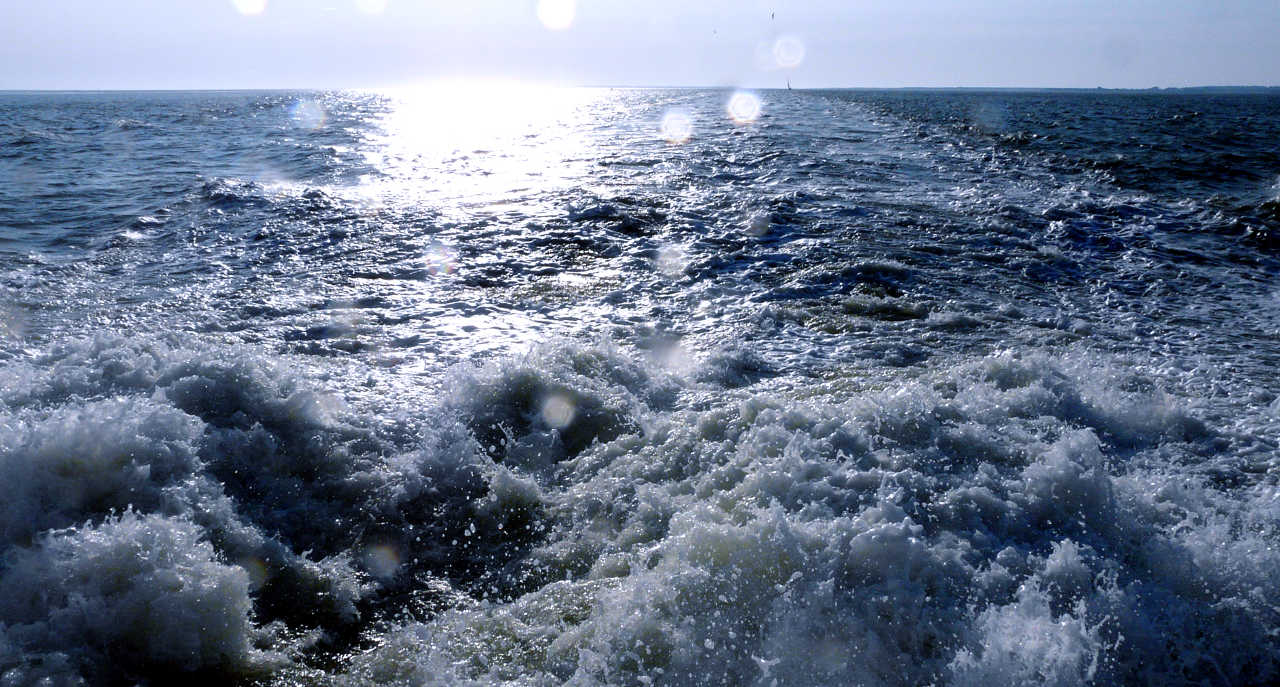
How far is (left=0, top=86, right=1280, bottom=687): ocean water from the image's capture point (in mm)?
2857

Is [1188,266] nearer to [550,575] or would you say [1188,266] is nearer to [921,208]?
[921,208]

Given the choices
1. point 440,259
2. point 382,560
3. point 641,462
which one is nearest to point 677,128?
point 440,259

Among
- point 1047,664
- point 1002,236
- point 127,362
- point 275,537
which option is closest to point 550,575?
point 275,537

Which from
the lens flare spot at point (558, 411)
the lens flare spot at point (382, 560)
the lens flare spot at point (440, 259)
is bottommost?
the lens flare spot at point (382, 560)

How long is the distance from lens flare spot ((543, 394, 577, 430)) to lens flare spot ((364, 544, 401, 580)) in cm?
133

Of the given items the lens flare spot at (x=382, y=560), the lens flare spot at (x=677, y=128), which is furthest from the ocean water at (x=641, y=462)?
the lens flare spot at (x=677, y=128)

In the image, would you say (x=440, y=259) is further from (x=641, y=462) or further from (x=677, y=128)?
(x=677, y=128)

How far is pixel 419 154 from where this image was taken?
1994 cm

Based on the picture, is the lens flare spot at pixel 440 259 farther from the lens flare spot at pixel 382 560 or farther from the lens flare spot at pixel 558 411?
the lens flare spot at pixel 382 560

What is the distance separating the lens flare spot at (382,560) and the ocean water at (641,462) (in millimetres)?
24

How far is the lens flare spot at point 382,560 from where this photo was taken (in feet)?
11.4

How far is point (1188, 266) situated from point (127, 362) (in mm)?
10513

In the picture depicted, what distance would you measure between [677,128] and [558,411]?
24155 millimetres

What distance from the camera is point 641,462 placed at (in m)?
4.19
